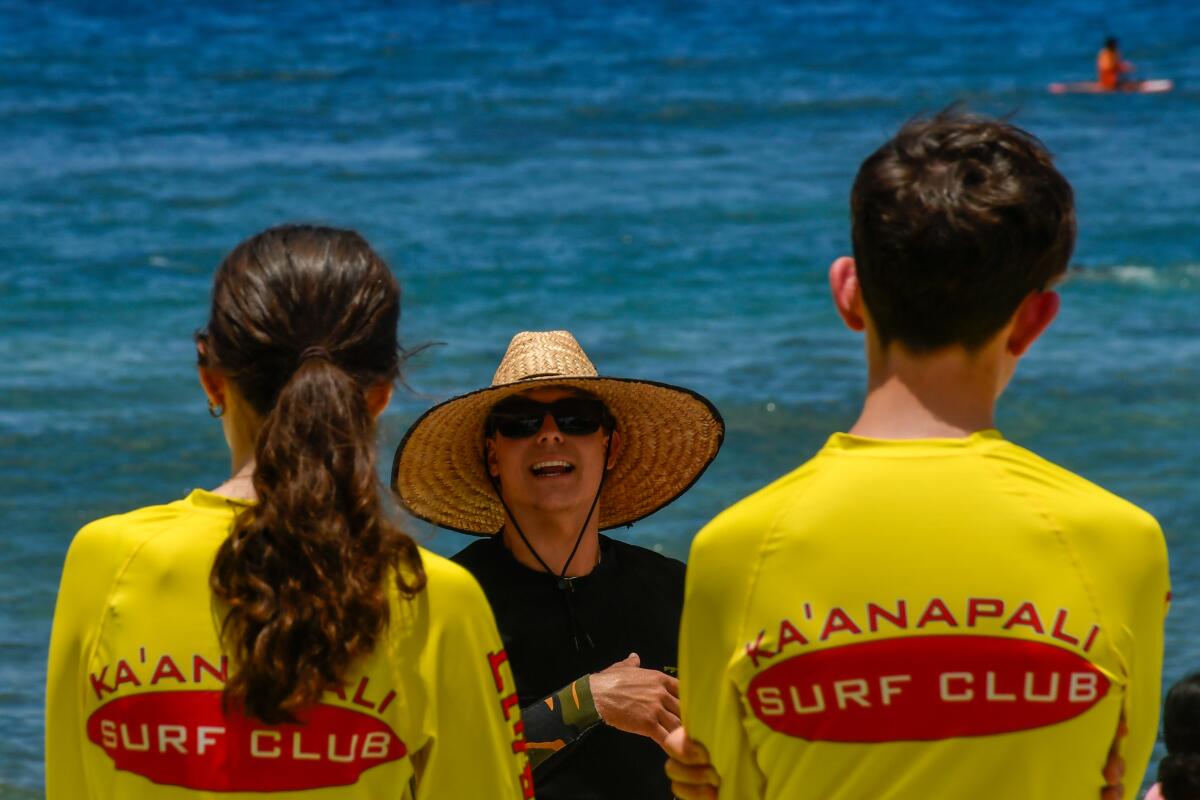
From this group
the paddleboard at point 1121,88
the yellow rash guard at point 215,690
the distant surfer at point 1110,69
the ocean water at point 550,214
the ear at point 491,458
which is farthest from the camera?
the paddleboard at point 1121,88

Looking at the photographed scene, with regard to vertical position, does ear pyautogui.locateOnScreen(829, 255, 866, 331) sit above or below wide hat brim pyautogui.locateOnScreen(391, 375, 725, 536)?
above

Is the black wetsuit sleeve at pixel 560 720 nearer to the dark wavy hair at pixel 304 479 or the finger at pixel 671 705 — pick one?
the finger at pixel 671 705

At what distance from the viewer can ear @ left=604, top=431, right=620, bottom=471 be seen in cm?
381

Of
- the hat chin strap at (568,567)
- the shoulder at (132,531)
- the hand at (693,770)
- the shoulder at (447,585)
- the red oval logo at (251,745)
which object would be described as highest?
the shoulder at (132,531)

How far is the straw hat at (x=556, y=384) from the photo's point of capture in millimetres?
3623

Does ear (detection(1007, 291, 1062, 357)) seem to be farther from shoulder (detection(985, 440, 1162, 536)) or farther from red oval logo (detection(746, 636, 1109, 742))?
red oval logo (detection(746, 636, 1109, 742))

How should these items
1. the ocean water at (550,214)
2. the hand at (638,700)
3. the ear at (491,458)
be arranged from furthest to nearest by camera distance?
the ocean water at (550,214), the ear at (491,458), the hand at (638,700)

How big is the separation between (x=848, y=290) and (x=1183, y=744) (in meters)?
2.28

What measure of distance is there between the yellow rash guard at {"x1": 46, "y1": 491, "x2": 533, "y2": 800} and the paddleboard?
28949mm

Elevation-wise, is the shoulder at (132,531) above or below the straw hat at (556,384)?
above

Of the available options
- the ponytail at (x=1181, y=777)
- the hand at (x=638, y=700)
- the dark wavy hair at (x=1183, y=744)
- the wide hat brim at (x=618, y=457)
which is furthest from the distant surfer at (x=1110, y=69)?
the hand at (x=638, y=700)

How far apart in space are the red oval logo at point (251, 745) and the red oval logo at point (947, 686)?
0.50m

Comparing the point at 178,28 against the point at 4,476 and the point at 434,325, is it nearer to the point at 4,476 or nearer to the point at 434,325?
the point at 434,325

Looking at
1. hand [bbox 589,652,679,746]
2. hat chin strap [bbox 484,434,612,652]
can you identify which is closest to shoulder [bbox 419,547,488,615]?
hand [bbox 589,652,679,746]
